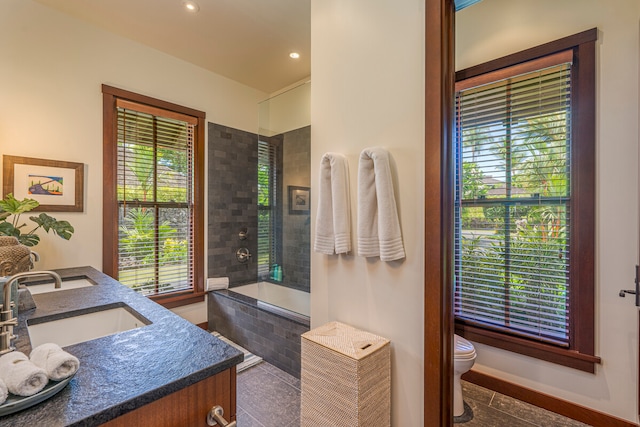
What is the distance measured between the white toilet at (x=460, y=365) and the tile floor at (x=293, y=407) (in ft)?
0.30

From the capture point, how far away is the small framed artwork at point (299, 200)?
2901 millimetres

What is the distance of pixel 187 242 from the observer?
319 centimetres

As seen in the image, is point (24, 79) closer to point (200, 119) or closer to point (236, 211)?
point (200, 119)

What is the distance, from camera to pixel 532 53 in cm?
197

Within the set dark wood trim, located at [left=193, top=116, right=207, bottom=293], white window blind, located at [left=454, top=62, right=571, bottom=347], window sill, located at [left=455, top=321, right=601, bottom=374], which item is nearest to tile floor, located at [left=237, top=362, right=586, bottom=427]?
window sill, located at [left=455, top=321, right=601, bottom=374]

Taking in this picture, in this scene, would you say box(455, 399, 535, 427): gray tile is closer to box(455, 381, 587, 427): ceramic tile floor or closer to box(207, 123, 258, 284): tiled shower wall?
box(455, 381, 587, 427): ceramic tile floor

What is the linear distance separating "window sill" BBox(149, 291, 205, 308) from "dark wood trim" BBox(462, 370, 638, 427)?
2663 millimetres

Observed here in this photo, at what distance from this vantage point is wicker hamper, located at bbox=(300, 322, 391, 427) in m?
1.30

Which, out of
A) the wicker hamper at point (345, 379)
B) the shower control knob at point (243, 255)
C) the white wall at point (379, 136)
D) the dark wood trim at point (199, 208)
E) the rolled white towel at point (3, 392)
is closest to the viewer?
the rolled white towel at point (3, 392)

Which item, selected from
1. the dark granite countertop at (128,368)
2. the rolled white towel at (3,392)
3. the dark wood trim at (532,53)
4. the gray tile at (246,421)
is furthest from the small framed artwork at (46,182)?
the dark wood trim at (532,53)

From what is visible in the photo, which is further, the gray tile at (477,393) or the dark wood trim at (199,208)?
the dark wood trim at (199,208)

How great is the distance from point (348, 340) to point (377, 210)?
0.68 metres

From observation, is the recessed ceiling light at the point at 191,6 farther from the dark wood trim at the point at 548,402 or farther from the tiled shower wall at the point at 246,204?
the dark wood trim at the point at 548,402

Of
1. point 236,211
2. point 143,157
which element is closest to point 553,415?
point 236,211
